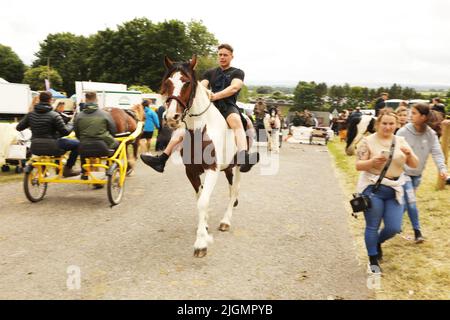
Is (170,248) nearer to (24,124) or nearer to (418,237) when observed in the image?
(418,237)

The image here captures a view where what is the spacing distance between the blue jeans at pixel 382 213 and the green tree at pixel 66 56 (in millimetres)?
77148

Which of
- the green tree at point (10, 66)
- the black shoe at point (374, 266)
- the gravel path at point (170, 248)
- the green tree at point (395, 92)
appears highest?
the green tree at point (10, 66)

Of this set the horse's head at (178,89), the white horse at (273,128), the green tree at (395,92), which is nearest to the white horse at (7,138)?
the horse's head at (178,89)

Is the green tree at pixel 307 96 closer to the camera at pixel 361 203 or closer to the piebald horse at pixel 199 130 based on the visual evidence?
the piebald horse at pixel 199 130

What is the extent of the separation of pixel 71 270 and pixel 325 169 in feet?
36.7

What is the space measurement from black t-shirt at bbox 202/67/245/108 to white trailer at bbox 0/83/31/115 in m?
32.9

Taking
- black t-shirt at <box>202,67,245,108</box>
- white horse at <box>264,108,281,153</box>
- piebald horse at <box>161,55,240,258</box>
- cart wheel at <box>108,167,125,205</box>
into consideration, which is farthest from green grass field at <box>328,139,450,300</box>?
white horse at <box>264,108,281,153</box>

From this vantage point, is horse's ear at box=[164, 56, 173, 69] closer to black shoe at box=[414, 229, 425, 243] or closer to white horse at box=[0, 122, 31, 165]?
black shoe at box=[414, 229, 425, 243]

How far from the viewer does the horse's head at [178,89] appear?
4.55m

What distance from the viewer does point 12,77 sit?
295 feet

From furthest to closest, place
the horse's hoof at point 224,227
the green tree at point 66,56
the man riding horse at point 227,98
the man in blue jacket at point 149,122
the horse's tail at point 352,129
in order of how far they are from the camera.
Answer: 1. the green tree at point 66,56
2. the man in blue jacket at point 149,122
3. the horse's tail at point 352,129
4. the horse's hoof at point 224,227
5. the man riding horse at point 227,98

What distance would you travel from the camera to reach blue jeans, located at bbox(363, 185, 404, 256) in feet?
14.4

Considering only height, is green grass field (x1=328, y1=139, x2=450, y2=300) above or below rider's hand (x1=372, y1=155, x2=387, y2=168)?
below

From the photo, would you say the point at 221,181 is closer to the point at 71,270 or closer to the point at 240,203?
the point at 240,203
